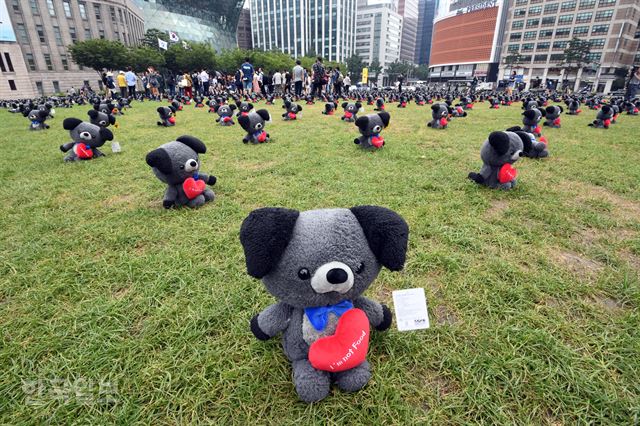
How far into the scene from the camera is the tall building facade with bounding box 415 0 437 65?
14838 cm

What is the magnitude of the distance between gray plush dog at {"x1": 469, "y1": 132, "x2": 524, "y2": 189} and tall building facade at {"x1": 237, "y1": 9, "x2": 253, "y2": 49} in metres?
123

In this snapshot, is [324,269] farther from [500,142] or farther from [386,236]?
[500,142]

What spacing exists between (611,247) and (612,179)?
2.72m

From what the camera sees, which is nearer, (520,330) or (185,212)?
(520,330)

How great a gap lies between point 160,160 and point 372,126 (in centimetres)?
420

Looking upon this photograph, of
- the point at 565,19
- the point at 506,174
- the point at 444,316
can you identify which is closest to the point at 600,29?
the point at 565,19

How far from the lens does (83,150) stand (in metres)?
6.11

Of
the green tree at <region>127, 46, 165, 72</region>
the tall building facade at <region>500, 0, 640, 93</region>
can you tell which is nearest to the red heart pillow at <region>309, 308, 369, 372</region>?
the green tree at <region>127, 46, 165, 72</region>

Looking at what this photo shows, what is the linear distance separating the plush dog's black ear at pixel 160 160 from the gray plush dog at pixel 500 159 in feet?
12.9

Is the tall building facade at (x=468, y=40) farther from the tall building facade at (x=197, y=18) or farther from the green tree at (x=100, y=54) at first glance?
the green tree at (x=100, y=54)

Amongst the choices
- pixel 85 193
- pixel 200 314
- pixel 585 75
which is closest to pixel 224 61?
pixel 85 193

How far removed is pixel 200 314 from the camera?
7.36 ft

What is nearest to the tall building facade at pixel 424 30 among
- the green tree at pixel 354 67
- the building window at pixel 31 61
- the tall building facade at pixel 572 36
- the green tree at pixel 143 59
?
the green tree at pixel 354 67

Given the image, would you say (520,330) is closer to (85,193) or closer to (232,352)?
(232,352)
